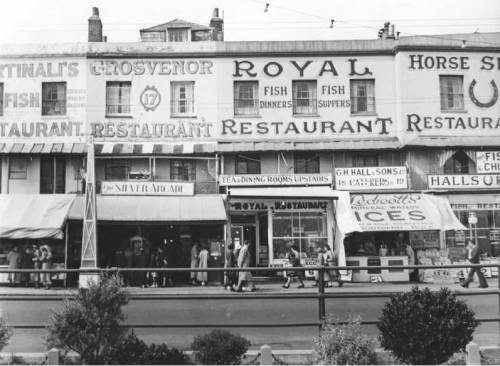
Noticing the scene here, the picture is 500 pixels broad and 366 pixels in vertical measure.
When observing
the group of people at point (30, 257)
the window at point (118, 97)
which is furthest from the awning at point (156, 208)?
the window at point (118, 97)

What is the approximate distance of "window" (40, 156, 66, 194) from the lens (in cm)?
2531

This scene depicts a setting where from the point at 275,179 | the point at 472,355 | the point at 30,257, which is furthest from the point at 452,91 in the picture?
the point at 472,355

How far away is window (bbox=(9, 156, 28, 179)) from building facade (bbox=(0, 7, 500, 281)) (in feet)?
0.14

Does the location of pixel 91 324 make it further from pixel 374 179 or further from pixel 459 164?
pixel 459 164

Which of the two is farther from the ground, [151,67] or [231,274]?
[151,67]

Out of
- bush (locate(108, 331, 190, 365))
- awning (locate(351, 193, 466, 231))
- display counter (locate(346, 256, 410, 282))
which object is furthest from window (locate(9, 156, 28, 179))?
bush (locate(108, 331, 190, 365))

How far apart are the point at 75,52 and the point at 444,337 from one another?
23172 millimetres

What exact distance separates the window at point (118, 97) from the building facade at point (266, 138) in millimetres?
64

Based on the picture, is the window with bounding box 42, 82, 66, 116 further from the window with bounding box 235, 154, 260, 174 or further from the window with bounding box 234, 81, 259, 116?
the window with bounding box 235, 154, 260, 174

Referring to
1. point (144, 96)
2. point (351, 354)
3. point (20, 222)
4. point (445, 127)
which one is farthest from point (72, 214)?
point (351, 354)

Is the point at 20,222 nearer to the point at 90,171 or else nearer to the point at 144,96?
the point at 90,171

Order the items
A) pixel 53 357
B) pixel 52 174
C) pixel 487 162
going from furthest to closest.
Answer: pixel 487 162 → pixel 52 174 → pixel 53 357

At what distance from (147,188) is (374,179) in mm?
9944

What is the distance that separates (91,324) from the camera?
6.33 m
